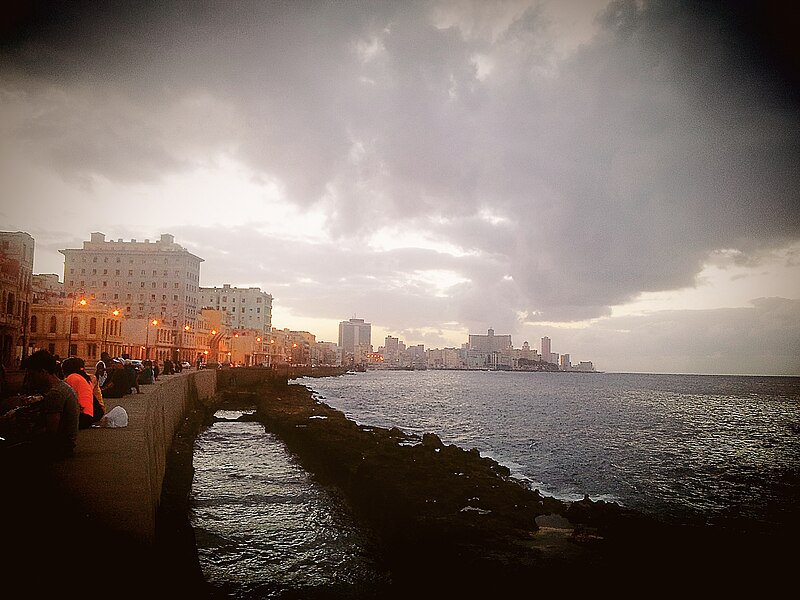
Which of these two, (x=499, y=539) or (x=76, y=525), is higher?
(x=76, y=525)

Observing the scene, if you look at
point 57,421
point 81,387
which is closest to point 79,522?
point 57,421

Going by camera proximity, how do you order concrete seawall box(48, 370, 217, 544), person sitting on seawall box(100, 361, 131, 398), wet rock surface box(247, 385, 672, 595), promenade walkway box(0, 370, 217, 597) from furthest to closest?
person sitting on seawall box(100, 361, 131, 398), wet rock surface box(247, 385, 672, 595), concrete seawall box(48, 370, 217, 544), promenade walkway box(0, 370, 217, 597)

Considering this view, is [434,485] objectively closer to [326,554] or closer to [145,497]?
[326,554]

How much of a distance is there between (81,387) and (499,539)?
10946mm

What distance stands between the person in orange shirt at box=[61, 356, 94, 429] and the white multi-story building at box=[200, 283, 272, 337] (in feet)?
530

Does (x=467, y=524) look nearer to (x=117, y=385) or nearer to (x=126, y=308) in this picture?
(x=117, y=385)

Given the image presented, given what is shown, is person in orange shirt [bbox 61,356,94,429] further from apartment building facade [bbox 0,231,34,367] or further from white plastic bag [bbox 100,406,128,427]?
apartment building facade [bbox 0,231,34,367]

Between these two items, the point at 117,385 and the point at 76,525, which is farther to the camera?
the point at 117,385

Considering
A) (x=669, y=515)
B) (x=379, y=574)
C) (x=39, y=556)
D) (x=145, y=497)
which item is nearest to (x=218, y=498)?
(x=379, y=574)

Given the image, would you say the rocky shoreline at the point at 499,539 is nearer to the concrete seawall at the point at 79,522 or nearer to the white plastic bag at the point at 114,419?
the white plastic bag at the point at 114,419

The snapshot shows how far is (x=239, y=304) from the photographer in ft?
560

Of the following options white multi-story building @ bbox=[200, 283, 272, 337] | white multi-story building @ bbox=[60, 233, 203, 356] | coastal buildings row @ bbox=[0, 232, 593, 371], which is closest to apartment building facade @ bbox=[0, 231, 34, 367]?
coastal buildings row @ bbox=[0, 232, 593, 371]

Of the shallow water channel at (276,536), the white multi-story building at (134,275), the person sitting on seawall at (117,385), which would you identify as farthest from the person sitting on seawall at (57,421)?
the white multi-story building at (134,275)

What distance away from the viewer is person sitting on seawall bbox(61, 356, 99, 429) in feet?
37.0
